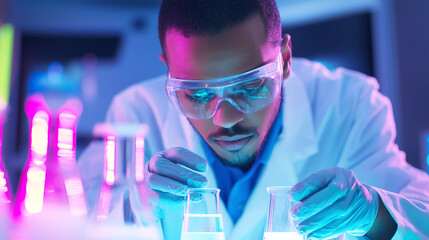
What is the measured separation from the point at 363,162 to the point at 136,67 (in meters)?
3.56

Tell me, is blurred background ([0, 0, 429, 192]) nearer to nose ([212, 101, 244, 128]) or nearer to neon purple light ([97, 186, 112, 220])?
neon purple light ([97, 186, 112, 220])

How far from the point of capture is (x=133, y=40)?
16.4 ft

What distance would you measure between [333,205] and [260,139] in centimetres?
44

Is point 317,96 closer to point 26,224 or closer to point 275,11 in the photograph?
point 275,11

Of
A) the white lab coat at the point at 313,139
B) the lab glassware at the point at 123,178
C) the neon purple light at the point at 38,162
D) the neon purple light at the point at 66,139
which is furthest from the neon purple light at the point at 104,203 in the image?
the neon purple light at the point at 66,139

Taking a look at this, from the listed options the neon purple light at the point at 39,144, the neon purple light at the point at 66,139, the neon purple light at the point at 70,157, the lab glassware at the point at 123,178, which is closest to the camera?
the lab glassware at the point at 123,178

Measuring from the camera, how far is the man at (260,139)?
1.38 metres

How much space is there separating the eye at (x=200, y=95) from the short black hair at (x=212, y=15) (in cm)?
22

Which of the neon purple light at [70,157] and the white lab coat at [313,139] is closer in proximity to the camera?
the white lab coat at [313,139]

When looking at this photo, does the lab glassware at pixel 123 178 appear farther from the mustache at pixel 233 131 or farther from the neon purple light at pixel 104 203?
the mustache at pixel 233 131

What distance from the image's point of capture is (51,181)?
3123 millimetres

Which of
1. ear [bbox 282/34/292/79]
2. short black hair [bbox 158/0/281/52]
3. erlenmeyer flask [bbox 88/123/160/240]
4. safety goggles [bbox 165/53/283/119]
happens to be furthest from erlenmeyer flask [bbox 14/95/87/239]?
ear [bbox 282/34/292/79]

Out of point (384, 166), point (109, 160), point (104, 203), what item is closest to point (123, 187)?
point (104, 203)

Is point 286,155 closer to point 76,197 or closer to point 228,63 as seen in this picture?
point 228,63
